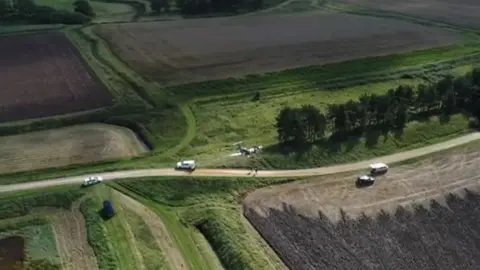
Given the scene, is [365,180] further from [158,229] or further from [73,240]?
[73,240]

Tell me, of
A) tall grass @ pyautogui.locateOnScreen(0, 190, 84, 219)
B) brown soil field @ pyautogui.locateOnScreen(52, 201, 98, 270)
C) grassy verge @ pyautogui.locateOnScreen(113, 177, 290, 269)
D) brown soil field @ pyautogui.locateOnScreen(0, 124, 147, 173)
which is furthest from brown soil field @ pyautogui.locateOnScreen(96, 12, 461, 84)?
brown soil field @ pyautogui.locateOnScreen(52, 201, 98, 270)

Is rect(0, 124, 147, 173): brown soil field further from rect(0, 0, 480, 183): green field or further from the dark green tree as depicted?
the dark green tree

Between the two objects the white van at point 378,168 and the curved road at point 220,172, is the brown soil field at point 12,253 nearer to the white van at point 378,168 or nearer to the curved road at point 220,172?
the curved road at point 220,172

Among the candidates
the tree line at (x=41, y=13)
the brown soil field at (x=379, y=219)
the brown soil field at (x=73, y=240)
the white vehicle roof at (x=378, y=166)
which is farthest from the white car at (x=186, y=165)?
the tree line at (x=41, y=13)

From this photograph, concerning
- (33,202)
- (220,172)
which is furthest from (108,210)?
(220,172)

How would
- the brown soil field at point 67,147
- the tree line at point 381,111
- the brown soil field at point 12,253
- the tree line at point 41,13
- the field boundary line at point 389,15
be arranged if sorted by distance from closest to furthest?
the brown soil field at point 12,253
the brown soil field at point 67,147
the tree line at point 381,111
the field boundary line at point 389,15
the tree line at point 41,13

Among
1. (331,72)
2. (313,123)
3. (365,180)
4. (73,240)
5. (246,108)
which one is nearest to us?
(73,240)
